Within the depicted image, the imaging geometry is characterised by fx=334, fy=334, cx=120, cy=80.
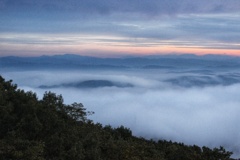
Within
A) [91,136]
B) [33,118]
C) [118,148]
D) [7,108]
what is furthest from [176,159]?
[7,108]

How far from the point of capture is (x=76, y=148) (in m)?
19.5

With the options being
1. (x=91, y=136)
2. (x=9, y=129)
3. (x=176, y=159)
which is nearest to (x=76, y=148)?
(x=91, y=136)

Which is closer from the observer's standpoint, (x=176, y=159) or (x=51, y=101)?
(x=176, y=159)

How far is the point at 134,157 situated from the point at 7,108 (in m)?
8.93

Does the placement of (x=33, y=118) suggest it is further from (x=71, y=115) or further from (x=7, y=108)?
(x=71, y=115)

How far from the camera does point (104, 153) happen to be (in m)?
21.8

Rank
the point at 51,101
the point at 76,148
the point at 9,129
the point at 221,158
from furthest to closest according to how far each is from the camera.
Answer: the point at 51,101
the point at 221,158
the point at 9,129
the point at 76,148

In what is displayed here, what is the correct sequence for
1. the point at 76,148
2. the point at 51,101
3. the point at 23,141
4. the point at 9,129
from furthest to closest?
1. the point at 51,101
2. the point at 9,129
3. the point at 76,148
4. the point at 23,141

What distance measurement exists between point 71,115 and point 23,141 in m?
10.6

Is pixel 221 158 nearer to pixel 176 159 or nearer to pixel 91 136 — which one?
pixel 176 159

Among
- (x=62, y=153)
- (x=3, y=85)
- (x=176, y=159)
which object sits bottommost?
(x=176, y=159)

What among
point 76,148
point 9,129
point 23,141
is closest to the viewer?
point 23,141

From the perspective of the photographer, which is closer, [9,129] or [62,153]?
[62,153]

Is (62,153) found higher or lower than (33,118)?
lower
